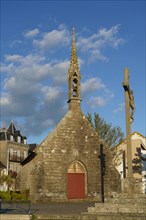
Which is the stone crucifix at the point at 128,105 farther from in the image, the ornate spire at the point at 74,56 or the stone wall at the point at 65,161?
the ornate spire at the point at 74,56

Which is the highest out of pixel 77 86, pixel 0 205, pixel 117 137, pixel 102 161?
pixel 77 86

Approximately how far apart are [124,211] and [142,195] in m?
1.37

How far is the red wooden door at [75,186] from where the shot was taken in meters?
27.6

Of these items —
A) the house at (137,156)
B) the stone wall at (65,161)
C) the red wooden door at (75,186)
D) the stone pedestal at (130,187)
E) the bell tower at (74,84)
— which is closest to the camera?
the stone pedestal at (130,187)

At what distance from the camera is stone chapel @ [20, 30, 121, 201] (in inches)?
1056

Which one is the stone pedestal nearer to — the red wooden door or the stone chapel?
the stone chapel

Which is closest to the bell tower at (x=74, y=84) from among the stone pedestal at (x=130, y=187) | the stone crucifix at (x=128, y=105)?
the stone crucifix at (x=128, y=105)

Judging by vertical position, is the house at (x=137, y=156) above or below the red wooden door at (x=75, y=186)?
above

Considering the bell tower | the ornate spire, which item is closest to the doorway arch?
the bell tower

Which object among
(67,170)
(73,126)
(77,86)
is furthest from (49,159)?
(77,86)

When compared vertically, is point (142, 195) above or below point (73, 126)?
below

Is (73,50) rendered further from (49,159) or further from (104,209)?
(104,209)

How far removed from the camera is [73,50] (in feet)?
104

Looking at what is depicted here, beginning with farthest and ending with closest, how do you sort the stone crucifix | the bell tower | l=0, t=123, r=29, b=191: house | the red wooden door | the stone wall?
l=0, t=123, r=29, b=191: house → the bell tower → the red wooden door → the stone wall → the stone crucifix
